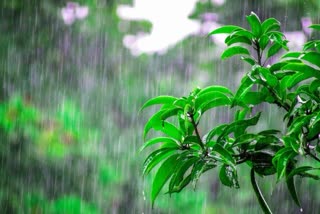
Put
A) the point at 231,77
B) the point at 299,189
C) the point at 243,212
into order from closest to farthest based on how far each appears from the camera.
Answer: the point at 299,189 < the point at 243,212 < the point at 231,77

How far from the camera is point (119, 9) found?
223 centimetres

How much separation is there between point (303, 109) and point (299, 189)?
1276mm

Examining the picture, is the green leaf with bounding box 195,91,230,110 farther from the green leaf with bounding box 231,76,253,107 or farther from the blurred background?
the blurred background

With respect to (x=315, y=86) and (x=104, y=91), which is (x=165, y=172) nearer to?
(x=315, y=86)

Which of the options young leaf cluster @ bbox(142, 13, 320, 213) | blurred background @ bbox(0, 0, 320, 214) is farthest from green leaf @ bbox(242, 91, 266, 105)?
blurred background @ bbox(0, 0, 320, 214)

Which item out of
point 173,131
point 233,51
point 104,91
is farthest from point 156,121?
point 104,91

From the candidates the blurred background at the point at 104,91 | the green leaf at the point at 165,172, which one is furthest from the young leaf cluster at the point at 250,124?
the blurred background at the point at 104,91

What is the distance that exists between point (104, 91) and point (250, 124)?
63.5 inches

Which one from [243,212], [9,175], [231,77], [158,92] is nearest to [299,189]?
[243,212]

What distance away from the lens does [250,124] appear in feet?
1.90

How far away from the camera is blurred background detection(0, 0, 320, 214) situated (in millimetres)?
1880

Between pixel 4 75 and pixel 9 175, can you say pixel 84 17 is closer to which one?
pixel 4 75

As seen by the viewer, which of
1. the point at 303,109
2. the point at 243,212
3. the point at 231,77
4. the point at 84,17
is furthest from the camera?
the point at 84,17

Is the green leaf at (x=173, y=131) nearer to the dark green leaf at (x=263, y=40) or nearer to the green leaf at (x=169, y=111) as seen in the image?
the green leaf at (x=169, y=111)
